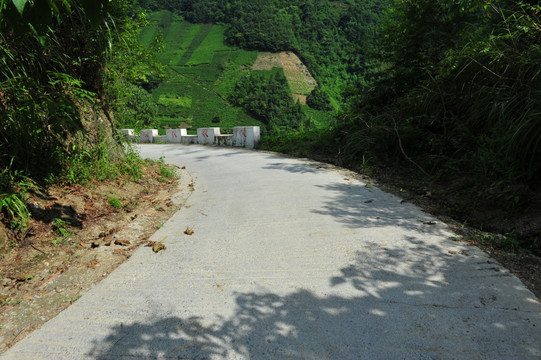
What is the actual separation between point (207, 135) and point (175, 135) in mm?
4160

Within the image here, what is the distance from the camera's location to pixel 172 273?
303cm

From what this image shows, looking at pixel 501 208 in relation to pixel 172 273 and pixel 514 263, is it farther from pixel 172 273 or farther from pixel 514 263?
pixel 172 273

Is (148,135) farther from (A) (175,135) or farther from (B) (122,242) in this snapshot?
(B) (122,242)

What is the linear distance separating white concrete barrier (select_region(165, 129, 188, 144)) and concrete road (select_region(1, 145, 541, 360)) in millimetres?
16452

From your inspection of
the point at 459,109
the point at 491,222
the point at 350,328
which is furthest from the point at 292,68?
the point at 350,328

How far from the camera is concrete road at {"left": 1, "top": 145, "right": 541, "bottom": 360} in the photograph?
1993mm

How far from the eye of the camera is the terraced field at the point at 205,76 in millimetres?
63875

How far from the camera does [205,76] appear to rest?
74.5 meters

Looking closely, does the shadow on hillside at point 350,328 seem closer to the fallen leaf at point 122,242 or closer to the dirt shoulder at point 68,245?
the dirt shoulder at point 68,245

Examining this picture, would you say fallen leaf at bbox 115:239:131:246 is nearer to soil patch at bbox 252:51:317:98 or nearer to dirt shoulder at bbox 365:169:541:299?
dirt shoulder at bbox 365:169:541:299

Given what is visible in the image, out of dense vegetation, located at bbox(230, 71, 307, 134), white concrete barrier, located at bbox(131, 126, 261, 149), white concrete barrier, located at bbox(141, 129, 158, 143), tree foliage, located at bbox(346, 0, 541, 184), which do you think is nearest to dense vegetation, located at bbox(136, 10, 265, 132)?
dense vegetation, located at bbox(230, 71, 307, 134)

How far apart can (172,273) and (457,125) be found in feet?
21.4


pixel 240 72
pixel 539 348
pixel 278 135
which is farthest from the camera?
pixel 240 72

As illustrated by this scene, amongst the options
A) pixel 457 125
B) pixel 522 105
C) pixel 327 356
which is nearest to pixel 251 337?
pixel 327 356
